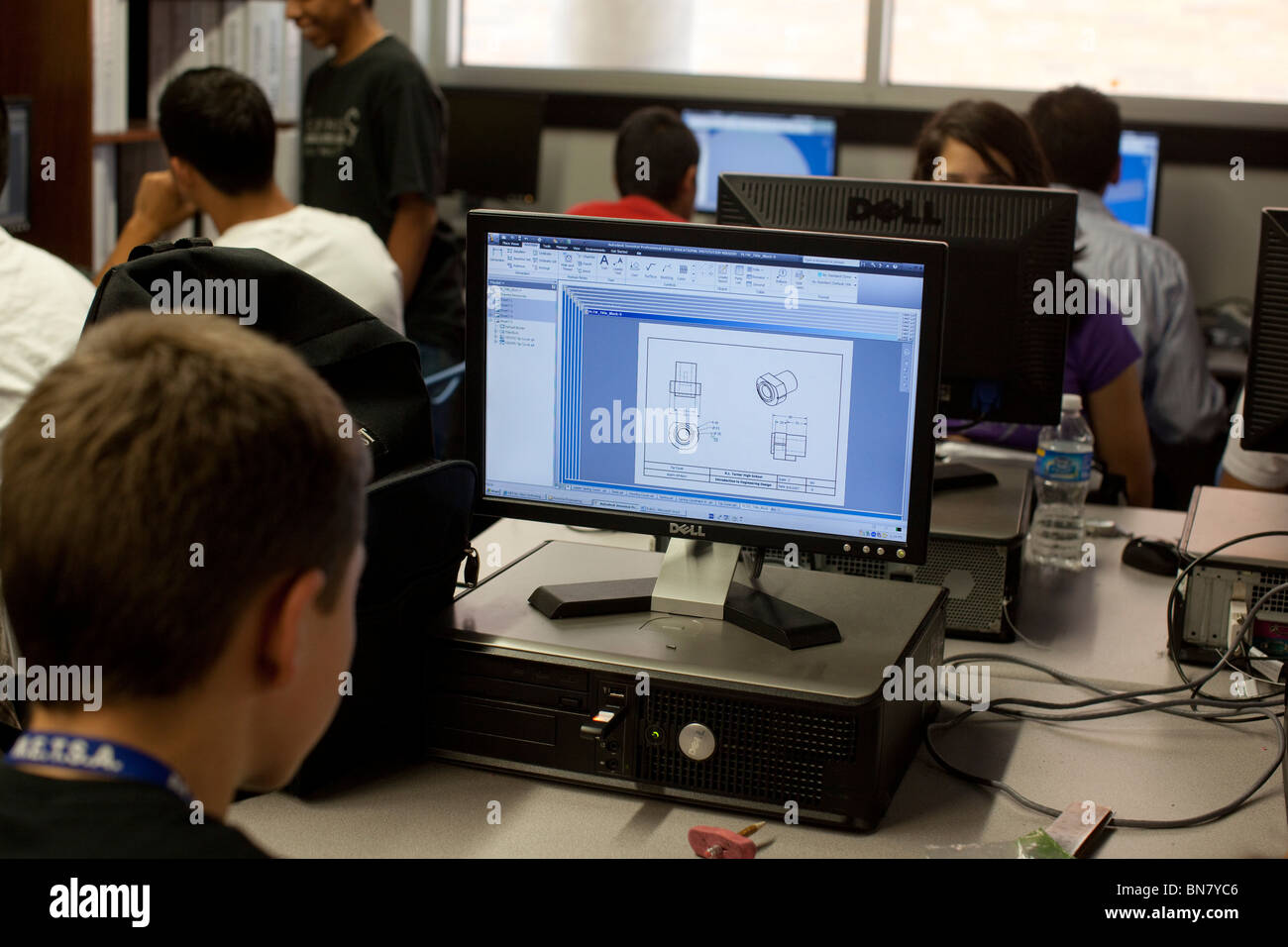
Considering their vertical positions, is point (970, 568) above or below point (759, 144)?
below

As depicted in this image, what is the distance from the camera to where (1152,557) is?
1932 mm

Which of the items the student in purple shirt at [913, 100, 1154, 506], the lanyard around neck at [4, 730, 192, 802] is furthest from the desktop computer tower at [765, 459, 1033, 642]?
the lanyard around neck at [4, 730, 192, 802]

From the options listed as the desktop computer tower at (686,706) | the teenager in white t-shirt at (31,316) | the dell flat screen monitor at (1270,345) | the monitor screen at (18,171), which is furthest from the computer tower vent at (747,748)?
the monitor screen at (18,171)

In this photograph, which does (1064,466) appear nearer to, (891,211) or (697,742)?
(891,211)

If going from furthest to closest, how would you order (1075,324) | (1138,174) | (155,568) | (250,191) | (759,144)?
(759,144) → (1138,174) → (250,191) → (1075,324) → (155,568)

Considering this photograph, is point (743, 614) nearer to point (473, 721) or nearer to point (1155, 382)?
point (473, 721)

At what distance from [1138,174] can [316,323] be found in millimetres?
3304

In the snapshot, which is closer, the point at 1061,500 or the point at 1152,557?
the point at 1152,557

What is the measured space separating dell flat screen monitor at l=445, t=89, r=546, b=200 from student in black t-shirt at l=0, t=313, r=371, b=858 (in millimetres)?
3655

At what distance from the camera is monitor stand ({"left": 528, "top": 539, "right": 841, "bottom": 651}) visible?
134 centimetres

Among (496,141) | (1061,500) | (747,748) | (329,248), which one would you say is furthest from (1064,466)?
(496,141)

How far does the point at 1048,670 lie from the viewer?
1.59m

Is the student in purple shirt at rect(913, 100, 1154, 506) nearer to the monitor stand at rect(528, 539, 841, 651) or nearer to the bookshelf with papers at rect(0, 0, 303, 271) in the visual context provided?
the monitor stand at rect(528, 539, 841, 651)
